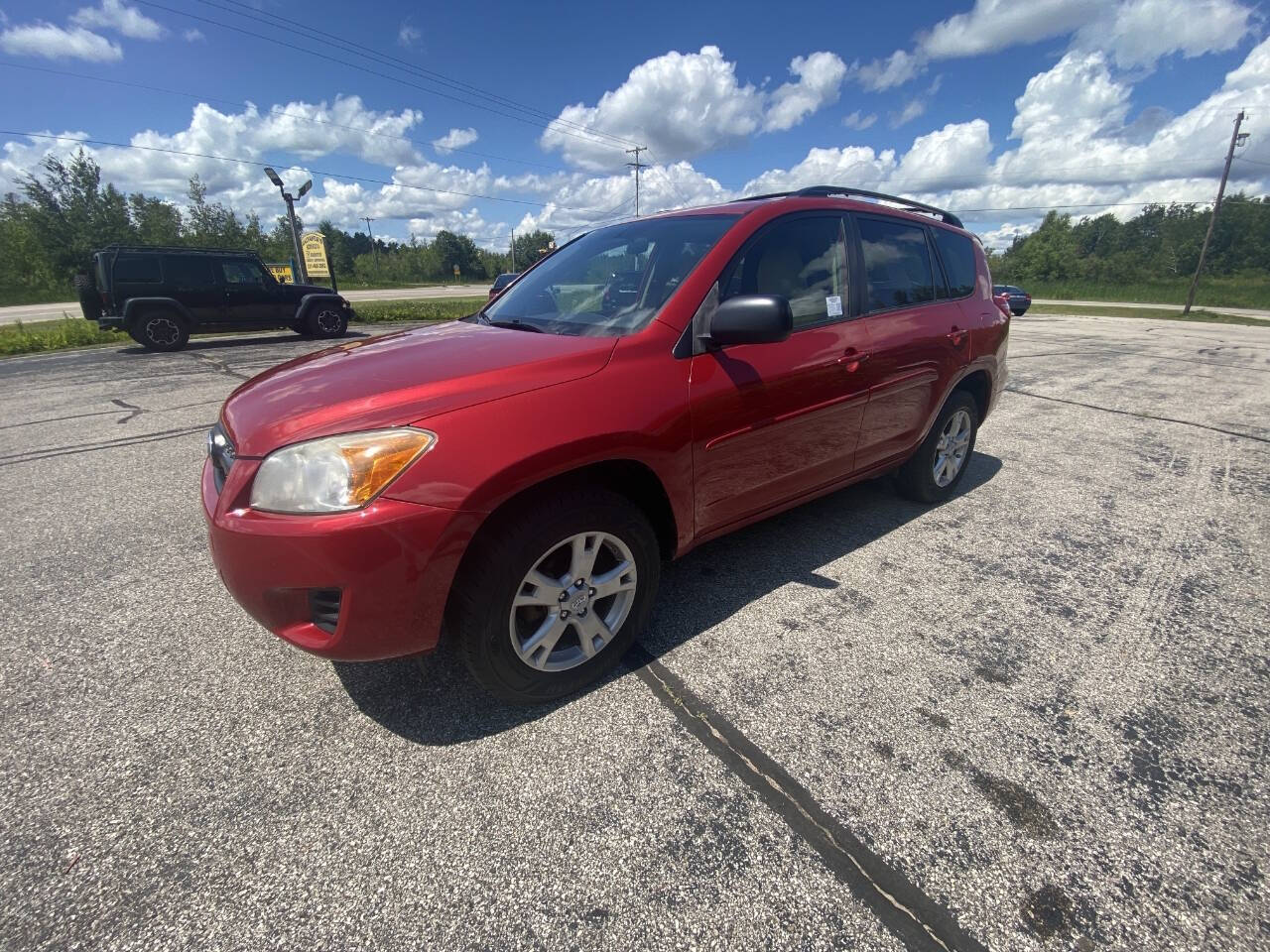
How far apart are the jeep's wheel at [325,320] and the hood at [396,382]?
12.1 meters

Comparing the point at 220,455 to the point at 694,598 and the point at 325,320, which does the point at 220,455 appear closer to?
the point at 694,598

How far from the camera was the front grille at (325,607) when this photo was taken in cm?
169

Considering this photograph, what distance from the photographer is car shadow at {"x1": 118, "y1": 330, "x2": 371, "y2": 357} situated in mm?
11512

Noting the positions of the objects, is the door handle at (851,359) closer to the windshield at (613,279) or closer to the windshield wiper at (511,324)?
the windshield at (613,279)

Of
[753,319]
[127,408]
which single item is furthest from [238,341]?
[753,319]

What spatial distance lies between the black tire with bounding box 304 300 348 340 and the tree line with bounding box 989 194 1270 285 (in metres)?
65.0

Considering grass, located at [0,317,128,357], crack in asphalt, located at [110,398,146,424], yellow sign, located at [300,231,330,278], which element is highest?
yellow sign, located at [300,231,330,278]

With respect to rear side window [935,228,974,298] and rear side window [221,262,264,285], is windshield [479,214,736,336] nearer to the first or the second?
rear side window [935,228,974,298]

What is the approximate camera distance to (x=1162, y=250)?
7650 centimetres

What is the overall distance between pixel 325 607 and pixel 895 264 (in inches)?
127

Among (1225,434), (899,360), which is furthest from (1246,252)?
(899,360)

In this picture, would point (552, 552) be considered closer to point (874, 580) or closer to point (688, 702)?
point (688, 702)

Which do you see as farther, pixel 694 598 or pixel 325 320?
pixel 325 320

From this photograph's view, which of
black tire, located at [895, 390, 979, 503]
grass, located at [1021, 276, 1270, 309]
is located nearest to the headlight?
black tire, located at [895, 390, 979, 503]
